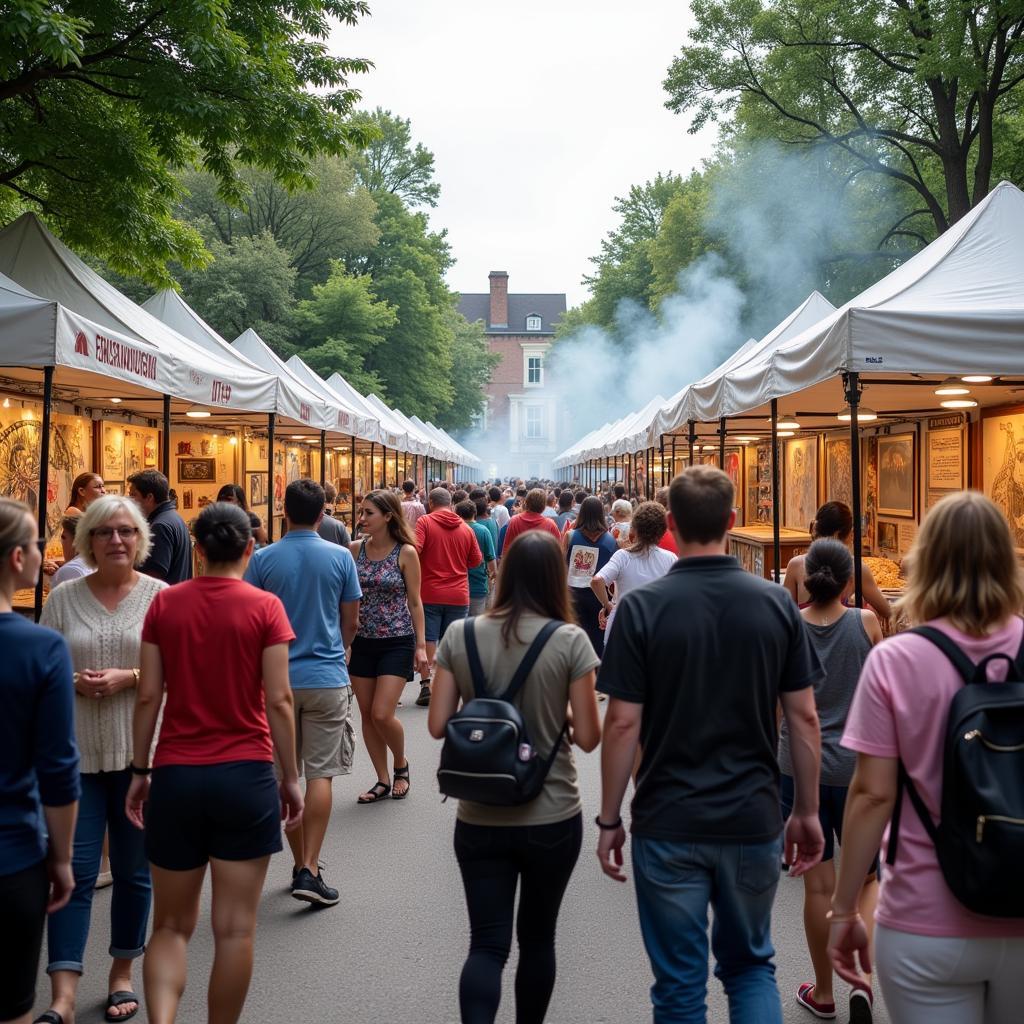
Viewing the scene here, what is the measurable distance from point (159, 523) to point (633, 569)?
10.1ft

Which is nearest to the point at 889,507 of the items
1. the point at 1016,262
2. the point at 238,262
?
the point at 1016,262

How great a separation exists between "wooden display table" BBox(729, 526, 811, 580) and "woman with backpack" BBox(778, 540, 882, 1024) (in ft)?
28.5

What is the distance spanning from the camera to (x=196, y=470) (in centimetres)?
1669

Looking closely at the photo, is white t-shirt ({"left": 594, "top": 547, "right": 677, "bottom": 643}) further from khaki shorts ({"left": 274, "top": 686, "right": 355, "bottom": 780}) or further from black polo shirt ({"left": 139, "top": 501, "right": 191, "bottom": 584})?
black polo shirt ({"left": 139, "top": 501, "right": 191, "bottom": 584})

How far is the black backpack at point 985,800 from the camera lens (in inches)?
87.3

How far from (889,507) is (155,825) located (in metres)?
11.3

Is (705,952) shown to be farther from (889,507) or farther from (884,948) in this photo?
(889,507)

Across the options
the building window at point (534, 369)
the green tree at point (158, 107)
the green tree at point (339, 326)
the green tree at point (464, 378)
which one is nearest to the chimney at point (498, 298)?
the building window at point (534, 369)

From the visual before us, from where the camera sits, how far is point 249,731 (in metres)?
3.56

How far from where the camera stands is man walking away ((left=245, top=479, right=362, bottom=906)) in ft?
17.0

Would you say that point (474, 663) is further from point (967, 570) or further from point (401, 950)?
point (401, 950)

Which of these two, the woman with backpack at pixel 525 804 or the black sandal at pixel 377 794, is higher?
the woman with backpack at pixel 525 804

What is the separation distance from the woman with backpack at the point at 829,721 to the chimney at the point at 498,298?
323 ft

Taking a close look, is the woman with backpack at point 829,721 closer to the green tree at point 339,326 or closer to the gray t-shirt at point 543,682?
the gray t-shirt at point 543,682
